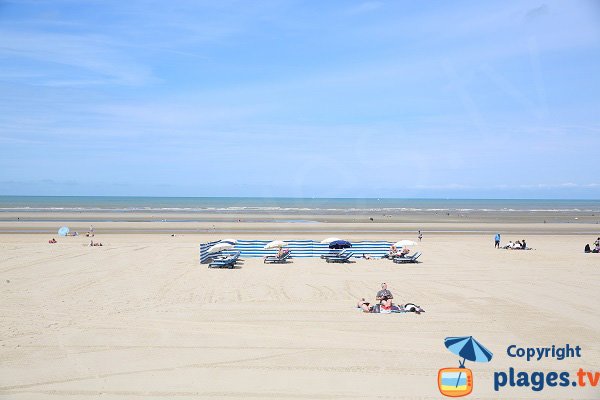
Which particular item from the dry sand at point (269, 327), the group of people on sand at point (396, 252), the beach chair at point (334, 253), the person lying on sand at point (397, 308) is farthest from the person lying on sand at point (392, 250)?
the person lying on sand at point (397, 308)

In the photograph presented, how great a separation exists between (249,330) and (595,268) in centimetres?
1864

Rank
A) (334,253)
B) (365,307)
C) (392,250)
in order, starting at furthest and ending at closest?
(392,250) < (334,253) < (365,307)

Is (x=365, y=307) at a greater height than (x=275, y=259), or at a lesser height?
lesser

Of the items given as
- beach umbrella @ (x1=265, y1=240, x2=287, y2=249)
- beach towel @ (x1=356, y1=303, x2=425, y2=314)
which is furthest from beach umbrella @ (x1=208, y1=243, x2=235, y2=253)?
beach towel @ (x1=356, y1=303, x2=425, y2=314)

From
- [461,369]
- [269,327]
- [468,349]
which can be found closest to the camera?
[461,369]

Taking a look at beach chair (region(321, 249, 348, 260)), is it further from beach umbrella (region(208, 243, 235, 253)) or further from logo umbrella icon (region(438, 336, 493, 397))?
logo umbrella icon (region(438, 336, 493, 397))

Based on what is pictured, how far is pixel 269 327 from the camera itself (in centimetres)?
1285

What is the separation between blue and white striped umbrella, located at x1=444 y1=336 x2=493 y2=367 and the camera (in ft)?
35.4

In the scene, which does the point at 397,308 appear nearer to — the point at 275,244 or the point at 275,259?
the point at 275,259

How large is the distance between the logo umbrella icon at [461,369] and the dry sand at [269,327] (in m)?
0.19

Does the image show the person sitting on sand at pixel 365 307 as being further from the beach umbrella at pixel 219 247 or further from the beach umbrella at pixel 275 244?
the beach umbrella at pixel 275 244

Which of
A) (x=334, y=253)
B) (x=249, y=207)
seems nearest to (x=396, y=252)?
(x=334, y=253)

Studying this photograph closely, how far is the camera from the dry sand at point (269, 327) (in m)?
9.38

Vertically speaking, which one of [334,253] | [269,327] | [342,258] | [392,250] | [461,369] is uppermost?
[392,250]
